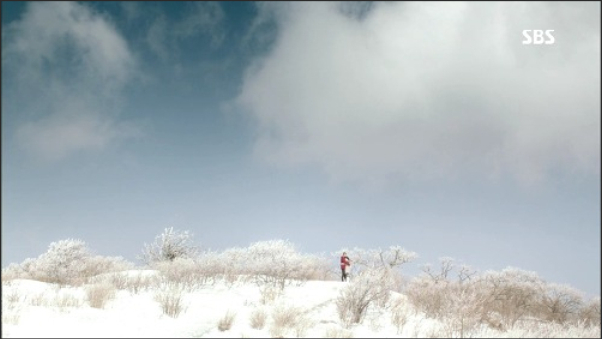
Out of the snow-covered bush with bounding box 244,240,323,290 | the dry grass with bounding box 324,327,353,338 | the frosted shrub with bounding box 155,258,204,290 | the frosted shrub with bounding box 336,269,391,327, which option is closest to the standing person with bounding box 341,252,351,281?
the snow-covered bush with bounding box 244,240,323,290

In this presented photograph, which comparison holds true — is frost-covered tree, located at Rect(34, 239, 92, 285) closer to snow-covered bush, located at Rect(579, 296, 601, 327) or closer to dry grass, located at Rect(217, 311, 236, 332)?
dry grass, located at Rect(217, 311, 236, 332)

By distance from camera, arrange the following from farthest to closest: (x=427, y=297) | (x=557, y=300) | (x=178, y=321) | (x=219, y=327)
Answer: (x=557, y=300) → (x=427, y=297) → (x=178, y=321) → (x=219, y=327)

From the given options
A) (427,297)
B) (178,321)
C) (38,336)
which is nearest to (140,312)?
(178,321)

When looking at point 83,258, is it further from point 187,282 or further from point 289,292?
point 289,292

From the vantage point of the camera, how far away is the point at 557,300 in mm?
21250

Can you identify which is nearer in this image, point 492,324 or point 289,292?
point 492,324

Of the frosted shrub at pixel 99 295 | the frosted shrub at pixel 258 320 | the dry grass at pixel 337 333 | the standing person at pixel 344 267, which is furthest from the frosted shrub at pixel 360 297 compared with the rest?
the standing person at pixel 344 267

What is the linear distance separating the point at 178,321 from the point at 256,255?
959cm

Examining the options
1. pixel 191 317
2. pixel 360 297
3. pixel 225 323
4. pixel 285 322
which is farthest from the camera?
pixel 360 297

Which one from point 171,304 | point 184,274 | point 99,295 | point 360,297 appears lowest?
point 171,304

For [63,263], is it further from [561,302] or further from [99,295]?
[561,302]

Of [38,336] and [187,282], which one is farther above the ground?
[187,282]

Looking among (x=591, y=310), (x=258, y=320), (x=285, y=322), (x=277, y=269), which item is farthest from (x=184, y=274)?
(x=591, y=310)

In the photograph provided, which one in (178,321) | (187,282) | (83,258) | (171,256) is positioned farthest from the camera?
(171,256)
